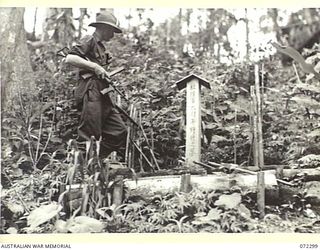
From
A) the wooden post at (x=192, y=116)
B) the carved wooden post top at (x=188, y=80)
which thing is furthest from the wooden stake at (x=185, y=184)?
the carved wooden post top at (x=188, y=80)

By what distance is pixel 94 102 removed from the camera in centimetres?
167

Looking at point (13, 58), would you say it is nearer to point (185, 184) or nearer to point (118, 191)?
point (118, 191)

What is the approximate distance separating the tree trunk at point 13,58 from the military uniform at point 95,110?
0.57 ft

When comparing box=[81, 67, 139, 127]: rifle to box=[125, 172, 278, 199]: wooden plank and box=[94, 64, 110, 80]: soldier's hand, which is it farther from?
box=[125, 172, 278, 199]: wooden plank

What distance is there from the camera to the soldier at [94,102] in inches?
65.4

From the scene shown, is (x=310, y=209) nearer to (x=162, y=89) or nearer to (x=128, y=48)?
(x=162, y=89)

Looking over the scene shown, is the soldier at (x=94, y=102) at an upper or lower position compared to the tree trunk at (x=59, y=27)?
lower

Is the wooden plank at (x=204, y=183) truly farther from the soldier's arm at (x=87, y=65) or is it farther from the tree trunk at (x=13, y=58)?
the tree trunk at (x=13, y=58)

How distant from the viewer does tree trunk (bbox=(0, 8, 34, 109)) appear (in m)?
1.69

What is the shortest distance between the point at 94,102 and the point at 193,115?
1.14 feet

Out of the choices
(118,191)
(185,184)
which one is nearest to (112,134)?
(118,191)

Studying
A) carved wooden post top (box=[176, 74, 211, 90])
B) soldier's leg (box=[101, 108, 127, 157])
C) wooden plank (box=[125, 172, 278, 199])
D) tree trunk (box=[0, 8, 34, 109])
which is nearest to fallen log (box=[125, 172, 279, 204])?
wooden plank (box=[125, 172, 278, 199])

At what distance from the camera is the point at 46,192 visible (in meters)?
1.65

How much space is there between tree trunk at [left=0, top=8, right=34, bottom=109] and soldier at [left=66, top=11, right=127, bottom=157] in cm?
16
